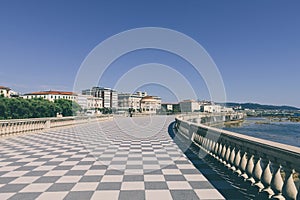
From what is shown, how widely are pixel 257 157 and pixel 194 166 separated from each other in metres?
2.37

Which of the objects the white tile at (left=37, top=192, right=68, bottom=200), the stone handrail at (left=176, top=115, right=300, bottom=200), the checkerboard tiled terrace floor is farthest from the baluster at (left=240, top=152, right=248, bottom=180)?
the white tile at (left=37, top=192, right=68, bottom=200)

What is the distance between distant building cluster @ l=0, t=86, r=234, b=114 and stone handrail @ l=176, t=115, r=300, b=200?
83.1m

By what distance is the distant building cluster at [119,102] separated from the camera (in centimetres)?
9718

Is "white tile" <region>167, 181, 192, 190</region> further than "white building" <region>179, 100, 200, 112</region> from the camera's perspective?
No

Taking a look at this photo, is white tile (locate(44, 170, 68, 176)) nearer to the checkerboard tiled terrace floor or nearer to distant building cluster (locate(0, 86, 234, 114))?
the checkerboard tiled terrace floor

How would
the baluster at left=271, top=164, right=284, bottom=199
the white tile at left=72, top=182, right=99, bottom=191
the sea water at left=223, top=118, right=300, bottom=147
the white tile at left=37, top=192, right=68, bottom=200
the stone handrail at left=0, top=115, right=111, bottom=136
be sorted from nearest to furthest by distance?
the baluster at left=271, top=164, right=284, bottom=199, the white tile at left=37, top=192, right=68, bottom=200, the white tile at left=72, top=182, right=99, bottom=191, the stone handrail at left=0, top=115, right=111, bottom=136, the sea water at left=223, top=118, right=300, bottom=147

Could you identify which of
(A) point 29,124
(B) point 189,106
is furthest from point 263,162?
(B) point 189,106

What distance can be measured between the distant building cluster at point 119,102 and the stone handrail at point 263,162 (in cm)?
8310

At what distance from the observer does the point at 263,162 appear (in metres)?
3.59

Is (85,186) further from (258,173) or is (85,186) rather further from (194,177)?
(258,173)

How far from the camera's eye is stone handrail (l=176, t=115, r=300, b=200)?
297cm

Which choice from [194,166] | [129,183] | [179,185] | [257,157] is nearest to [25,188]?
[129,183]

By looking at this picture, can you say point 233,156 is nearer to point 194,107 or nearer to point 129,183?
point 129,183

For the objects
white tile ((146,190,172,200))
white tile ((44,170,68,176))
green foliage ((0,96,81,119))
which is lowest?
white tile ((146,190,172,200))
